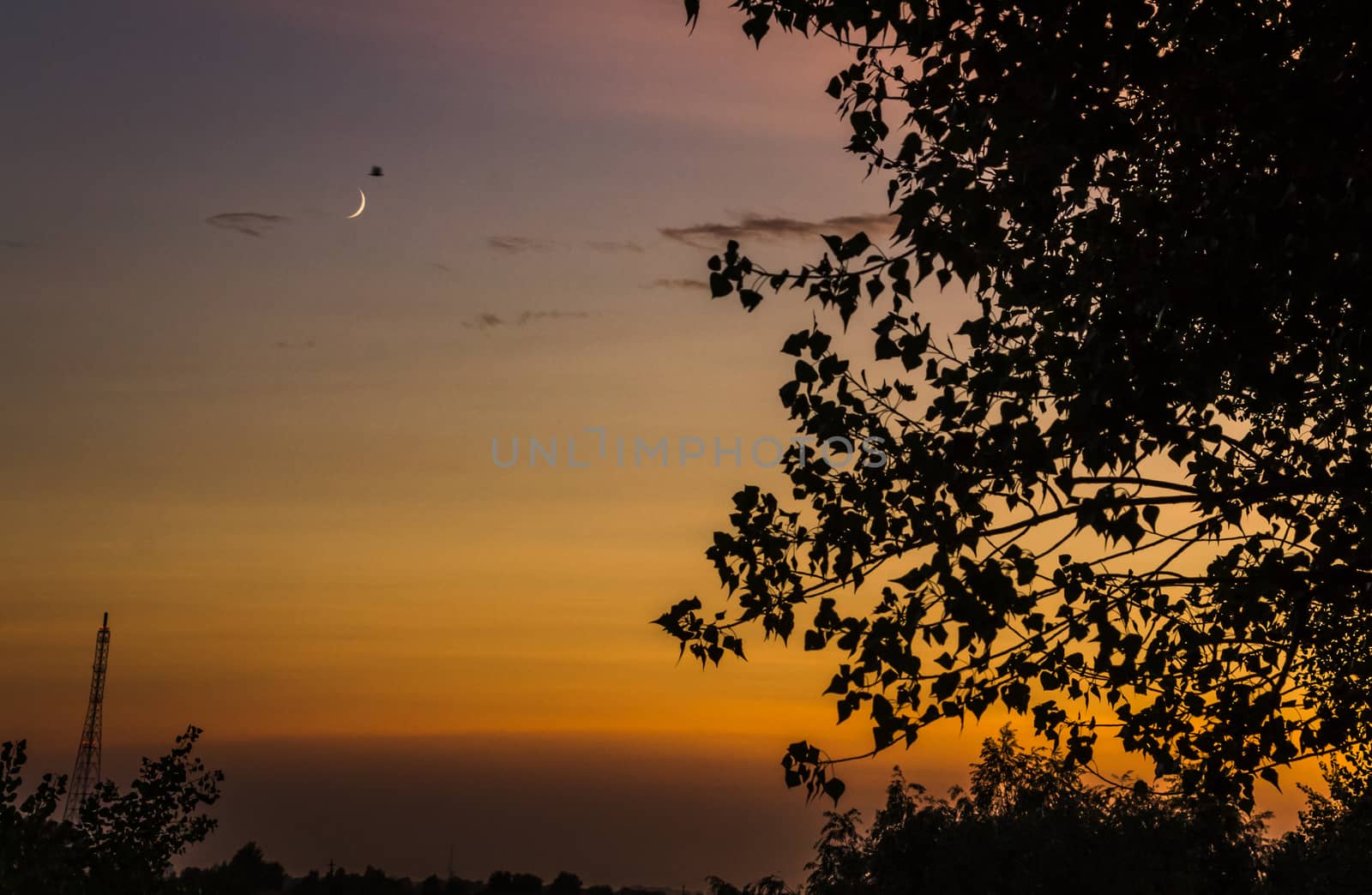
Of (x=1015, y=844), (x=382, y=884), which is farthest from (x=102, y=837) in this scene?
(x=382, y=884)

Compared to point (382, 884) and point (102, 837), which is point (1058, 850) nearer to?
point (102, 837)

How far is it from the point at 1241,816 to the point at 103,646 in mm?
57393

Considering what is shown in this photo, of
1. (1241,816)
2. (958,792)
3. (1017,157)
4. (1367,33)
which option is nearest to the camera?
(1367,33)

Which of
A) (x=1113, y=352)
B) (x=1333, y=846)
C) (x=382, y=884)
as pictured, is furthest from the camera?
(x=382, y=884)

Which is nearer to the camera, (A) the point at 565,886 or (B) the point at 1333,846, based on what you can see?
(B) the point at 1333,846

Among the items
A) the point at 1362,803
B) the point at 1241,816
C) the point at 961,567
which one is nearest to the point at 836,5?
the point at 961,567

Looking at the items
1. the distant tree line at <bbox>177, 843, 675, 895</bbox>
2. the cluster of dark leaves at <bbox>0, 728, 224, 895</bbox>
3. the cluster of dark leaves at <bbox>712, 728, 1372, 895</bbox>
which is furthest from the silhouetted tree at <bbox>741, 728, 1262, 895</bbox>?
the distant tree line at <bbox>177, 843, 675, 895</bbox>

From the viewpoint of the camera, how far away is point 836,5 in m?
9.20

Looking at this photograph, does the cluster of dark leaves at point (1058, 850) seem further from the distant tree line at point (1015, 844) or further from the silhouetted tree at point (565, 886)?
the silhouetted tree at point (565, 886)

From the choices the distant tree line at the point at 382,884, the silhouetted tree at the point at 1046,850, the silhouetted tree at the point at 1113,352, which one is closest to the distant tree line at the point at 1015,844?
the silhouetted tree at the point at 1046,850

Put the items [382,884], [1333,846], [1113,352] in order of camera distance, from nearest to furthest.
A: [1113,352]
[1333,846]
[382,884]

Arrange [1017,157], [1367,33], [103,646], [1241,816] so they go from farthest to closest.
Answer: [103,646] < [1241,816] < [1017,157] < [1367,33]

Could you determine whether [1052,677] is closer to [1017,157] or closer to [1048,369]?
[1048,369]

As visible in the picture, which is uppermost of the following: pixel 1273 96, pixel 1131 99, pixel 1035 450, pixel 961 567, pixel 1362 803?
pixel 1131 99
